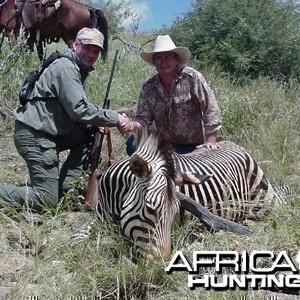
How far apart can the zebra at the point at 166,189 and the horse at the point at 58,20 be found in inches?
233

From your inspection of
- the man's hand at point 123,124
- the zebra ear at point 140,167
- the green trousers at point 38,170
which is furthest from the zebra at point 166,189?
the green trousers at point 38,170

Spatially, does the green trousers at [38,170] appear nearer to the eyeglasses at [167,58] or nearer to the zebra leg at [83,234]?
the zebra leg at [83,234]

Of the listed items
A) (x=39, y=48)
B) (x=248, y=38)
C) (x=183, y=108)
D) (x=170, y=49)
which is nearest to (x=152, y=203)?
(x=170, y=49)

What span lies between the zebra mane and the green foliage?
20.7ft

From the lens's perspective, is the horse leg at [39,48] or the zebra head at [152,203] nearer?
the zebra head at [152,203]

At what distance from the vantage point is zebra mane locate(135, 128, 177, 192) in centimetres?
366

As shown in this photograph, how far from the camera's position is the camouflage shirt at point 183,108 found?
5.52m

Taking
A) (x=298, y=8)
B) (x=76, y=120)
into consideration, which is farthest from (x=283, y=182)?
(x=298, y=8)

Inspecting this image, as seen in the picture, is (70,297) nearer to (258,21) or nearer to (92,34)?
(92,34)

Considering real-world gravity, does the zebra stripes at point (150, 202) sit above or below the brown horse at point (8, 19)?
below

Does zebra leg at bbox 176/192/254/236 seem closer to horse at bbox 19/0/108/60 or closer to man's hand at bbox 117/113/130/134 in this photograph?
man's hand at bbox 117/113/130/134

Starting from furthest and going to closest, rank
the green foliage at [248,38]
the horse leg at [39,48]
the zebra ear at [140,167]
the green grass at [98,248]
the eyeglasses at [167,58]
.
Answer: the green foliage at [248,38], the horse leg at [39,48], the eyeglasses at [167,58], the zebra ear at [140,167], the green grass at [98,248]

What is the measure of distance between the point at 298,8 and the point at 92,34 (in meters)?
7.31

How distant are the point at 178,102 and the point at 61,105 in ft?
3.57
